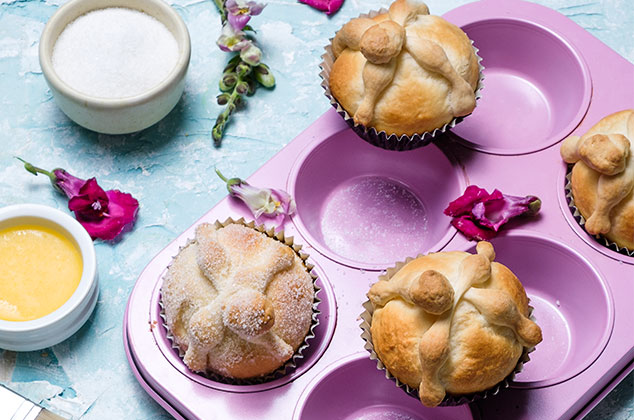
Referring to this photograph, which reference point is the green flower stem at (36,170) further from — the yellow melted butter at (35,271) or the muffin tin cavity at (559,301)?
the muffin tin cavity at (559,301)

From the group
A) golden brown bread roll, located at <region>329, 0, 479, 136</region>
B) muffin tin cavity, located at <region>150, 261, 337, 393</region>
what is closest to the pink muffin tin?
muffin tin cavity, located at <region>150, 261, 337, 393</region>

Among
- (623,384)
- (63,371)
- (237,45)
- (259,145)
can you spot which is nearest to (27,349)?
(63,371)

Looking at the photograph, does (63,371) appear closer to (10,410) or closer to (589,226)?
(10,410)

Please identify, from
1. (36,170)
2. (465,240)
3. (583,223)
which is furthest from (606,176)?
(36,170)

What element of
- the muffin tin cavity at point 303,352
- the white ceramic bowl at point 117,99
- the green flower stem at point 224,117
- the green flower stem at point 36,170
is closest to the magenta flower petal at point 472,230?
the muffin tin cavity at point 303,352

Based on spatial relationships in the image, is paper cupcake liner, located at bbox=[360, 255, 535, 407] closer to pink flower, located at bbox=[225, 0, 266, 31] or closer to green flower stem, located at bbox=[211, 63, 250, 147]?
green flower stem, located at bbox=[211, 63, 250, 147]
